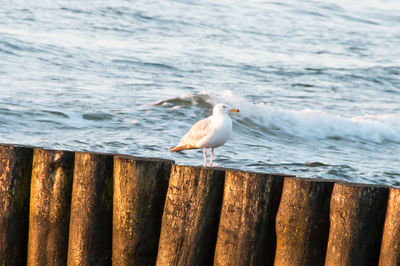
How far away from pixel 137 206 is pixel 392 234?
1563 millimetres

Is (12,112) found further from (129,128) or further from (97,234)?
(97,234)

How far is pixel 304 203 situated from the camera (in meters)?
3.73

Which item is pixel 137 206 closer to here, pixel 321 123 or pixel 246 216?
pixel 246 216

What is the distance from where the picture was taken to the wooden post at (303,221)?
372 centimetres

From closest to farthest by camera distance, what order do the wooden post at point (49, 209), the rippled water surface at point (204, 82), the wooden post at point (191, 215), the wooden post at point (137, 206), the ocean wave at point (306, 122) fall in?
the wooden post at point (191, 215) → the wooden post at point (137, 206) → the wooden post at point (49, 209) → the rippled water surface at point (204, 82) → the ocean wave at point (306, 122)

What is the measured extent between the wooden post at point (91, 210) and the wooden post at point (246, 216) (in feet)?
2.63

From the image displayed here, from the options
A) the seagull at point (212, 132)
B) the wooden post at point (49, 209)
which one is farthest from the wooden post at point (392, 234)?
the seagull at point (212, 132)

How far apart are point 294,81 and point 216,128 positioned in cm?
1090

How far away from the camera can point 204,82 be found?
53.3 ft

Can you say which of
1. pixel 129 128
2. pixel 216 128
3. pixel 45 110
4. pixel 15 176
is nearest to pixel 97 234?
pixel 15 176

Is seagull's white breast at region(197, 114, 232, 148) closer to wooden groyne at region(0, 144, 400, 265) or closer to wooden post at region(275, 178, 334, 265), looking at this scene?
wooden groyne at region(0, 144, 400, 265)

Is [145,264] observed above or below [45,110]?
below

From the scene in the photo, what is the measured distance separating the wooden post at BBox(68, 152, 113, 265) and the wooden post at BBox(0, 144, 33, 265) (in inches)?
15.8

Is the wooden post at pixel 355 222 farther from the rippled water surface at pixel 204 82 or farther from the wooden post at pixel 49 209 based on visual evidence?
the rippled water surface at pixel 204 82
